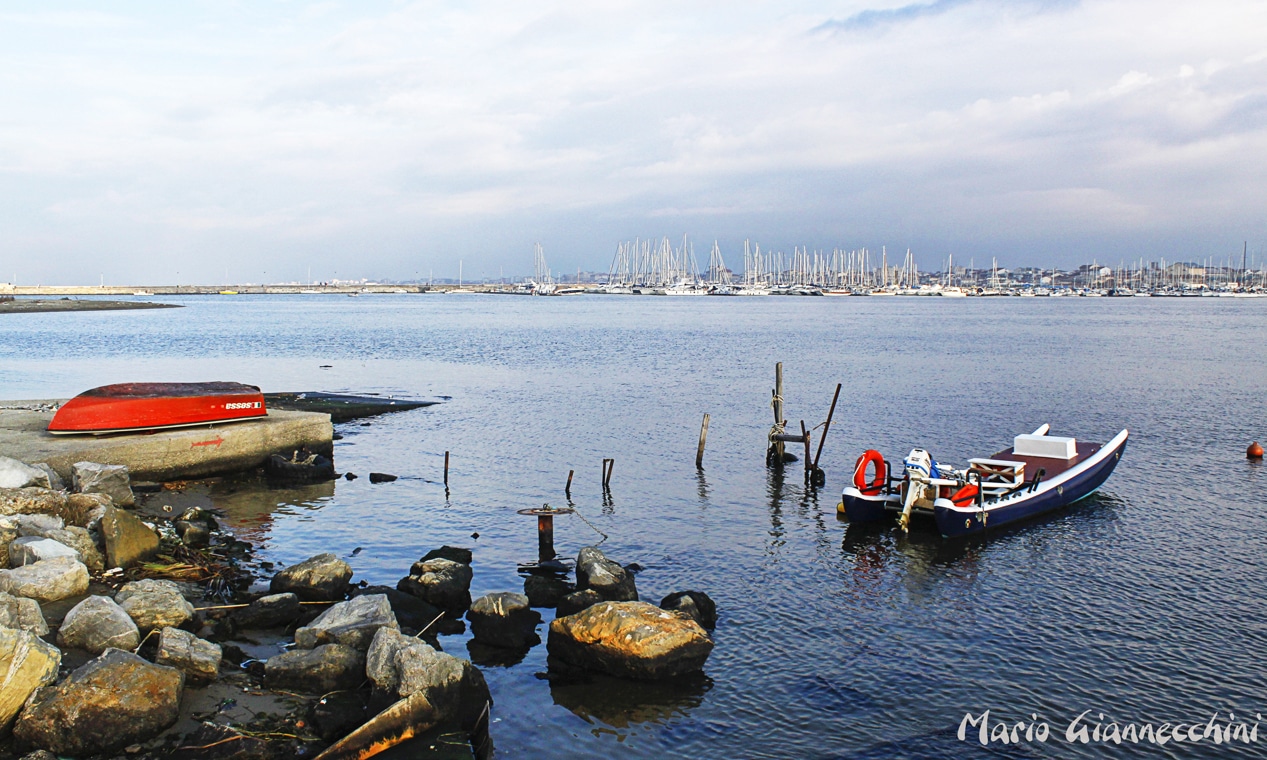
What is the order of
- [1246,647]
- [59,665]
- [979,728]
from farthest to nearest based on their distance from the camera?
1. [1246,647]
2. [979,728]
3. [59,665]

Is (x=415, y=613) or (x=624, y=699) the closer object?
(x=624, y=699)

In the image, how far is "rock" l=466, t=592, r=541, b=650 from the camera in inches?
527

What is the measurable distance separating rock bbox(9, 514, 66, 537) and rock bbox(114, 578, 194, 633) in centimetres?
246

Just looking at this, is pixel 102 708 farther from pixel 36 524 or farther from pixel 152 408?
pixel 152 408

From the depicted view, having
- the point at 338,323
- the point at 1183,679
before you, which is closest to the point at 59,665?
the point at 1183,679

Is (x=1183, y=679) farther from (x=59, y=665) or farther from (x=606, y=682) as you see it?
(x=59, y=665)

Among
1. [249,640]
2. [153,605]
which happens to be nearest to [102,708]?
[153,605]

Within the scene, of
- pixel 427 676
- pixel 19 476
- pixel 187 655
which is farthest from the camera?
pixel 19 476

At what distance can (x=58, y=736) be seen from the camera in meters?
9.31

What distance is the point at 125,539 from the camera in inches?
577

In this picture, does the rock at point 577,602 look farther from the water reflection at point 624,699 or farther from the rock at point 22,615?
the rock at point 22,615

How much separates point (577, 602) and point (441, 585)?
2.41 m

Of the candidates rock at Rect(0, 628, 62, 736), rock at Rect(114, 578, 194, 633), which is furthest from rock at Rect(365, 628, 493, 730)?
rock at Rect(0, 628, 62, 736)

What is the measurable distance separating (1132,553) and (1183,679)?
6.83m
